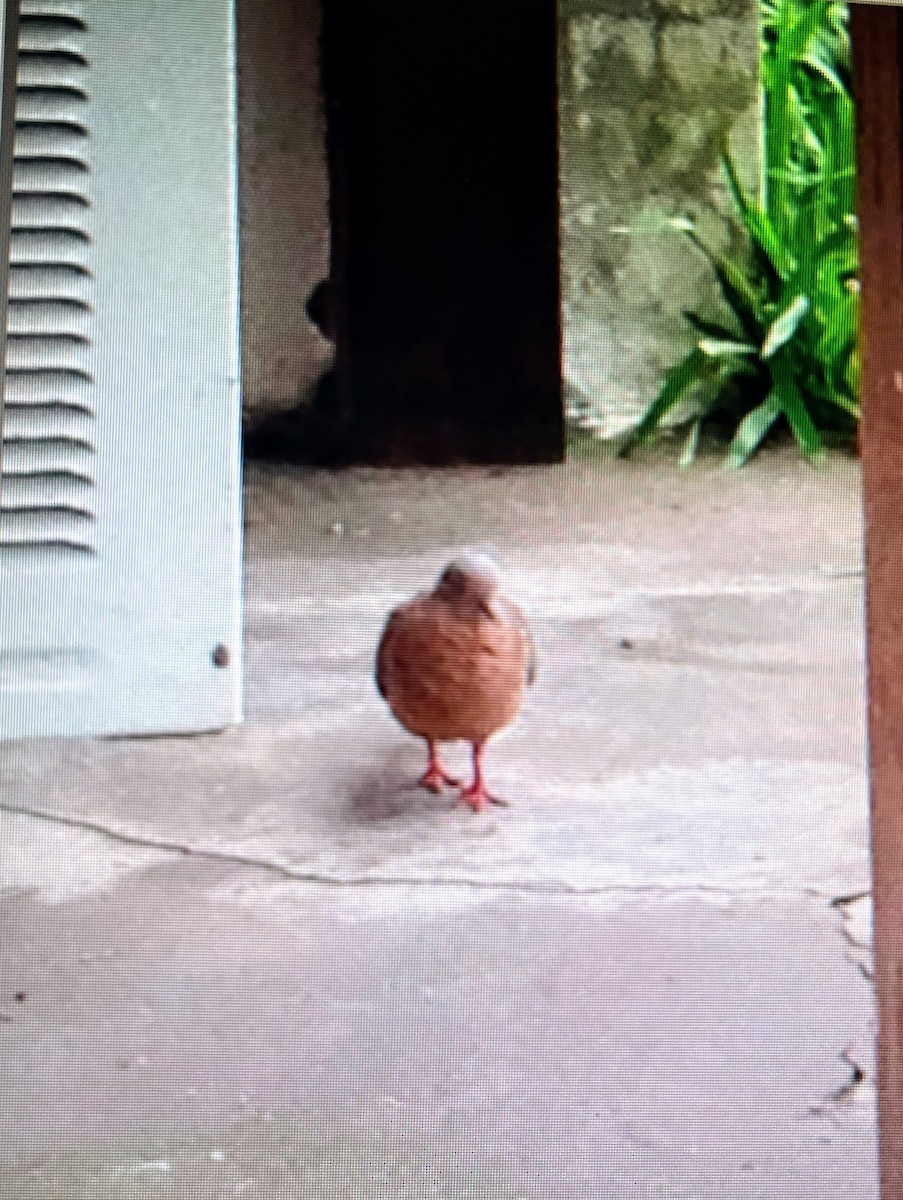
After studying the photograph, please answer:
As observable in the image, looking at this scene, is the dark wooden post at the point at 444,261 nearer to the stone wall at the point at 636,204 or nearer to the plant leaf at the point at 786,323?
the stone wall at the point at 636,204

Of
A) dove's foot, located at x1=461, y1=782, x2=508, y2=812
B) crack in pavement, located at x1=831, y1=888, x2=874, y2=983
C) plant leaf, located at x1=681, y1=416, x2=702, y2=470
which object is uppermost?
plant leaf, located at x1=681, y1=416, x2=702, y2=470

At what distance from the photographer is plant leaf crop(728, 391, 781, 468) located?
2.80 ft

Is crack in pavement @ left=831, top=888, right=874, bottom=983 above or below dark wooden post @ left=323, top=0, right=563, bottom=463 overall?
below

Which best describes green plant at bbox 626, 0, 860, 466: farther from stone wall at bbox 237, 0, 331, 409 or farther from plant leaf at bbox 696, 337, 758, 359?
stone wall at bbox 237, 0, 331, 409

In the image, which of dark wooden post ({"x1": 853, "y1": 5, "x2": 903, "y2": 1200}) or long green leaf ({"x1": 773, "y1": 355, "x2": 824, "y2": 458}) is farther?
long green leaf ({"x1": 773, "y1": 355, "x2": 824, "y2": 458})

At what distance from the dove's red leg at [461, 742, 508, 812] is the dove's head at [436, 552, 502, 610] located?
0.11 meters

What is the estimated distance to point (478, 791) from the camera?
96cm

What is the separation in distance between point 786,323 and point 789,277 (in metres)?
0.03

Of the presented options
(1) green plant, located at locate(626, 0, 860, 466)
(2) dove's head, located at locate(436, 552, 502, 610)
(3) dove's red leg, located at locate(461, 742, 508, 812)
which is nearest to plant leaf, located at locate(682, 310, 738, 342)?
(1) green plant, located at locate(626, 0, 860, 466)

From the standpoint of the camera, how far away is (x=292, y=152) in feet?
2.72

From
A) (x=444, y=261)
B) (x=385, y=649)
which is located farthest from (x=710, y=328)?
(x=385, y=649)

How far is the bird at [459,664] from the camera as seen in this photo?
95cm

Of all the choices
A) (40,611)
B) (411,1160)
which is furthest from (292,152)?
(411,1160)

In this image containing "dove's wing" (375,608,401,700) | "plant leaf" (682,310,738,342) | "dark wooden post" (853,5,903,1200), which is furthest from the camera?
"dove's wing" (375,608,401,700)
